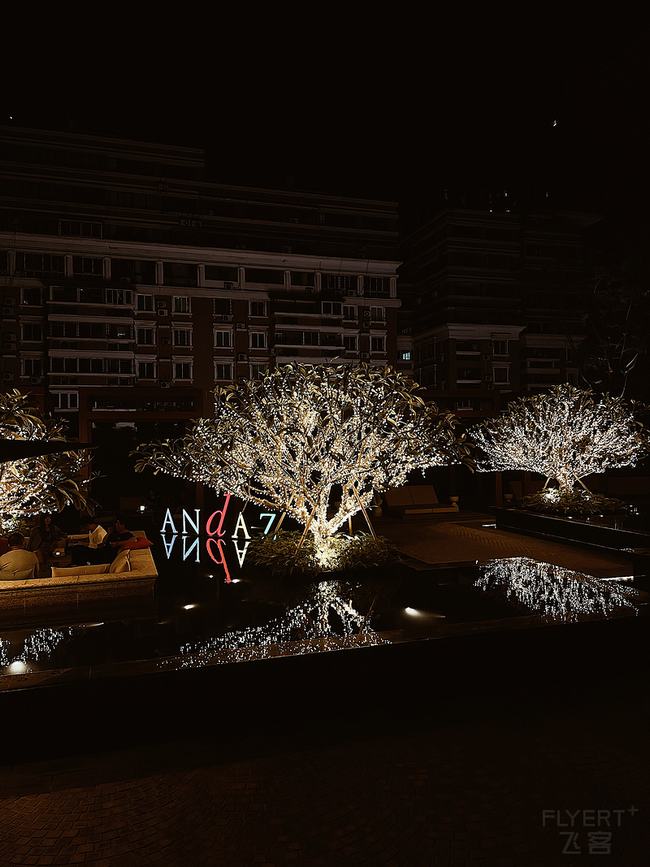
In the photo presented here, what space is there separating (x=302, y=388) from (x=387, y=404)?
129cm

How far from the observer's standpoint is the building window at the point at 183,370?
2952 centimetres

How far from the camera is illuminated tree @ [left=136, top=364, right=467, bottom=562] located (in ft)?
29.2

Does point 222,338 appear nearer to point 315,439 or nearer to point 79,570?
point 315,439

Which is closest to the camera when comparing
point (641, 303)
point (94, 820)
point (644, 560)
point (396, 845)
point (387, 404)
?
point (396, 845)

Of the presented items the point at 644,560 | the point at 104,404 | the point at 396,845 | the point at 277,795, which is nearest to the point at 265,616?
the point at 277,795

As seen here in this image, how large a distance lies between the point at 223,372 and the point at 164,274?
530 cm

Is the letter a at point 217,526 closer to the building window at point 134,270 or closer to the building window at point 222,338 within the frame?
the building window at point 222,338

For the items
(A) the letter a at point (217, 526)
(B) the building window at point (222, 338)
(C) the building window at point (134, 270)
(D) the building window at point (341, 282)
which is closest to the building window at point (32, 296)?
(C) the building window at point (134, 270)

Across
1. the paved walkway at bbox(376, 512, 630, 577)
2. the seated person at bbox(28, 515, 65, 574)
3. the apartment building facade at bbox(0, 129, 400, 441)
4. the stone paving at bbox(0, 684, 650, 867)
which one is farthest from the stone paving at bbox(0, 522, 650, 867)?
the apartment building facade at bbox(0, 129, 400, 441)

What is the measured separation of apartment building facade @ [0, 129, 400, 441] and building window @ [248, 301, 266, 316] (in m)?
0.10

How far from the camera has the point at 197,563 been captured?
1014 centimetres

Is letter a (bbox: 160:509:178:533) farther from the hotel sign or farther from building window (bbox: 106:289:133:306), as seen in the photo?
building window (bbox: 106:289:133:306)

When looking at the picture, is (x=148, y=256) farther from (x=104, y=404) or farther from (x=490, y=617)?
(x=490, y=617)

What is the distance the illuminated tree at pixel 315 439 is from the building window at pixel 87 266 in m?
21.1
